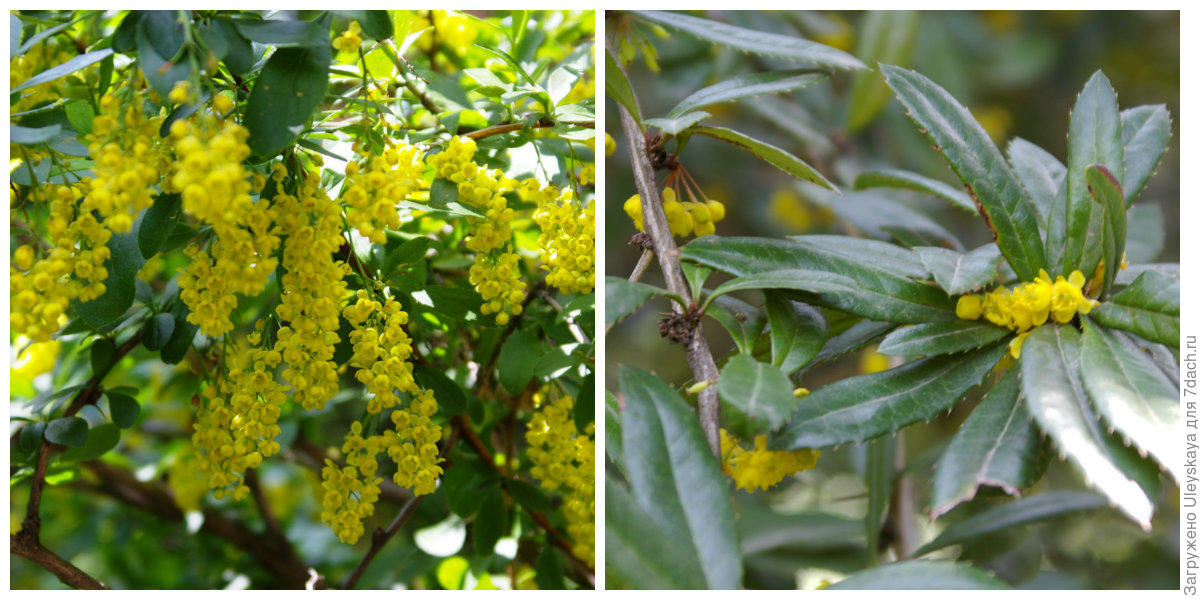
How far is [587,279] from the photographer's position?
0.74 meters

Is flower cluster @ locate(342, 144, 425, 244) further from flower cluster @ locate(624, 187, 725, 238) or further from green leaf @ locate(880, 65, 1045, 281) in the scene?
green leaf @ locate(880, 65, 1045, 281)

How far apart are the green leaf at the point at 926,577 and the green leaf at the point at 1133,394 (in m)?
0.14

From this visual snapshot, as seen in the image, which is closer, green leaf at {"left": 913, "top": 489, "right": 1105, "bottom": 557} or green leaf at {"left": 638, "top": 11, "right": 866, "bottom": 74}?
green leaf at {"left": 638, "top": 11, "right": 866, "bottom": 74}

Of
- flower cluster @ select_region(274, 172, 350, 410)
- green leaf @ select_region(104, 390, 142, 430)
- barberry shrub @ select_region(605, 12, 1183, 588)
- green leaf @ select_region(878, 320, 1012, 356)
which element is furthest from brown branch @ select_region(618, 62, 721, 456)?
green leaf @ select_region(104, 390, 142, 430)

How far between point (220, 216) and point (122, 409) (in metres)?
0.38

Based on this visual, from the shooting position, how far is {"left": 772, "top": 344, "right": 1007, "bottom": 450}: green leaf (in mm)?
646

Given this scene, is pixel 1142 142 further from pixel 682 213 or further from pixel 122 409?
pixel 122 409

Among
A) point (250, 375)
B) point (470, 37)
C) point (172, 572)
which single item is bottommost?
point (172, 572)

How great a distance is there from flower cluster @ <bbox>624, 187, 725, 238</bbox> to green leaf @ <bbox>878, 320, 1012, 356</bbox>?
0.61ft

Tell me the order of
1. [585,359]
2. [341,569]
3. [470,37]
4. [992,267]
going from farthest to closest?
1. [341,569]
2. [470,37]
3. [585,359]
4. [992,267]

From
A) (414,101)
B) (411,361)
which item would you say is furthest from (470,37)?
(411,361)

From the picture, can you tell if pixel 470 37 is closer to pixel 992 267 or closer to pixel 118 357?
pixel 118 357

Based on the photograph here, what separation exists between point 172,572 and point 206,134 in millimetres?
865

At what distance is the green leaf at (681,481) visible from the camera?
64cm
